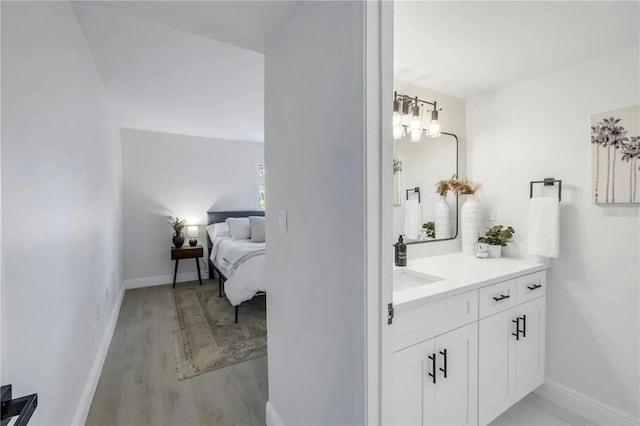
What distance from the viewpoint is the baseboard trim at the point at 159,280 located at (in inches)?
165

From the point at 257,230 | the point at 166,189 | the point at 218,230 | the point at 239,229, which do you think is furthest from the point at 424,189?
the point at 166,189

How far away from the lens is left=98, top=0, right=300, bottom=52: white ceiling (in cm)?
115

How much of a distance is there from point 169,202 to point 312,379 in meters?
4.10

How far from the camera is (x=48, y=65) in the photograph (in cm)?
127

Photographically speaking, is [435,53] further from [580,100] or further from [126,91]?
[126,91]

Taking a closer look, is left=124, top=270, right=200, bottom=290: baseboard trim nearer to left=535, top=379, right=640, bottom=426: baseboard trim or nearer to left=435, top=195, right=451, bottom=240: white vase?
left=435, top=195, right=451, bottom=240: white vase

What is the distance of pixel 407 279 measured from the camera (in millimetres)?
1721

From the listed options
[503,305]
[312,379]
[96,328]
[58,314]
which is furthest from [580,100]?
[96,328]

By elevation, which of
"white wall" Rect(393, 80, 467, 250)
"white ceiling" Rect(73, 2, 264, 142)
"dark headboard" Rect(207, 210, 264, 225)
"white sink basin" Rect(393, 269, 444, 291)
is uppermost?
"white ceiling" Rect(73, 2, 264, 142)

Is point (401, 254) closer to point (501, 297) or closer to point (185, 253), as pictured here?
point (501, 297)

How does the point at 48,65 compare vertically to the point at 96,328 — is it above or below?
above

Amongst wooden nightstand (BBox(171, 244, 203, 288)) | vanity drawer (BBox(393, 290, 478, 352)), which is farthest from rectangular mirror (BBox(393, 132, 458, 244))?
wooden nightstand (BBox(171, 244, 203, 288))

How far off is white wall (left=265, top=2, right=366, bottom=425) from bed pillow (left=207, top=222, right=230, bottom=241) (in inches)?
120

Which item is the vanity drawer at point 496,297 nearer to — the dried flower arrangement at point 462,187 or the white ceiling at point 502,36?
the dried flower arrangement at point 462,187
